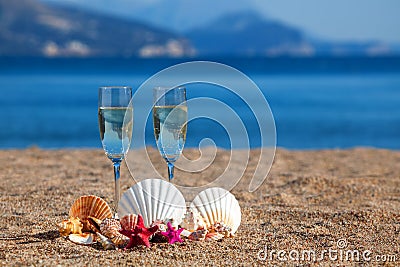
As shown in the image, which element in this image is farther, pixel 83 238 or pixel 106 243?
pixel 83 238

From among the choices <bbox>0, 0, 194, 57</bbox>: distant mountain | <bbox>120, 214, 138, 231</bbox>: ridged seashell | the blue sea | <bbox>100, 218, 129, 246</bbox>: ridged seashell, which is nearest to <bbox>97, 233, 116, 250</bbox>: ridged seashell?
<bbox>100, 218, 129, 246</bbox>: ridged seashell

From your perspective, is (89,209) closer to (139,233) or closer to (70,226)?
(70,226)

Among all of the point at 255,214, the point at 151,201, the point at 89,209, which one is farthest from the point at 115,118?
the point at 255,214

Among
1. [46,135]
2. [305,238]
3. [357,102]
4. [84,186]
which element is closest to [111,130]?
[305,238]

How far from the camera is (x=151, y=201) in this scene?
3.96 metres

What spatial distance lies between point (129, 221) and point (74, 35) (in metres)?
143

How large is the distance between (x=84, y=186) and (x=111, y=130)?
92.0 inches

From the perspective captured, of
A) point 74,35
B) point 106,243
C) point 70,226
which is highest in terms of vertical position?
point 74,35

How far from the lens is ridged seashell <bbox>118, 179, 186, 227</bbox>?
13.0 ft

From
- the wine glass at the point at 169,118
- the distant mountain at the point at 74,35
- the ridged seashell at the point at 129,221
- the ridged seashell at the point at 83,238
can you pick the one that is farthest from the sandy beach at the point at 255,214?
the distant mountain at the point at 74,35

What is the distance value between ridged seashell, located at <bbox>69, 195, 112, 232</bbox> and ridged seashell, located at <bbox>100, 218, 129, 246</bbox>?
154mm

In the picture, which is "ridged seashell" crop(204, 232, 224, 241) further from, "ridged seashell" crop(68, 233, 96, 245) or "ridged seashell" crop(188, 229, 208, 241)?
"ridged seashell" crop(68, 233, 96, 245)

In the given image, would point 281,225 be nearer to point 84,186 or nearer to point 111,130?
point 111,130

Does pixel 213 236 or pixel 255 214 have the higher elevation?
pixel 255 214
